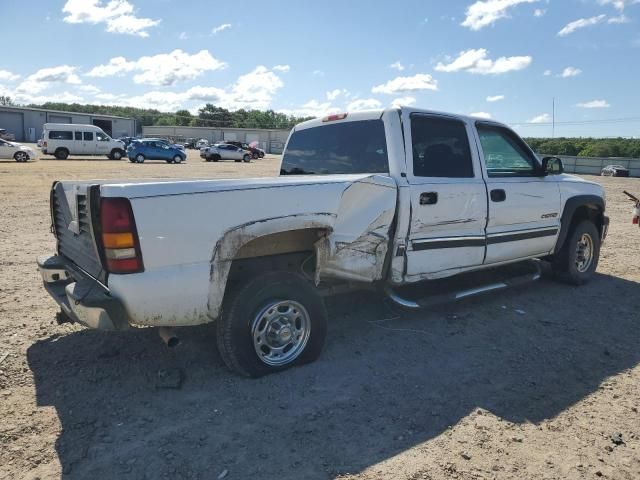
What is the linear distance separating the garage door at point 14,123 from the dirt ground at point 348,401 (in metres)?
69.2

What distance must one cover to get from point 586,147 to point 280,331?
83.0 metres

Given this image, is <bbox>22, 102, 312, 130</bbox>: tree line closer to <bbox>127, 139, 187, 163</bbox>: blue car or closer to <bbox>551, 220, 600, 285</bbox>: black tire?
<bbox>127, 139, 187, 163</bbox>: blue car

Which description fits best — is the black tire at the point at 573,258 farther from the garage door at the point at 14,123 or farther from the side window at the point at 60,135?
the garage door at the point at 14,123

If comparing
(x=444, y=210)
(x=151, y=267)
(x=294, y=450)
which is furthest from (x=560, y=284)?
(x=151, y=267)

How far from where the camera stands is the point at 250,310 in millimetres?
3422

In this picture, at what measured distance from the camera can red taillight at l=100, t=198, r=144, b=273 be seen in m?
2.87

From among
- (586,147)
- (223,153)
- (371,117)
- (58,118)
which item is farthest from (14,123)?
(586,147)

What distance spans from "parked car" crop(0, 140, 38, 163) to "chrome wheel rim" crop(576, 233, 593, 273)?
104 feet

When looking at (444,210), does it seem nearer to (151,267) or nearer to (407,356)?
(407,356)

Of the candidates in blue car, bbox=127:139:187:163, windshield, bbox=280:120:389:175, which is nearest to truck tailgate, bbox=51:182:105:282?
windshield, bbox=280:120:389:175

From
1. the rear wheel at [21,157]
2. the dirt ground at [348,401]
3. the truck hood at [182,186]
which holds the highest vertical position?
the rear wheel at [21,157]

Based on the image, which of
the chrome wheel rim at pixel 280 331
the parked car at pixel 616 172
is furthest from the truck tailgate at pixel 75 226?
the parked car at pixel 616 172

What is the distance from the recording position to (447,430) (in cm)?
303

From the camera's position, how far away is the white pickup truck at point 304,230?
2.98 metres
